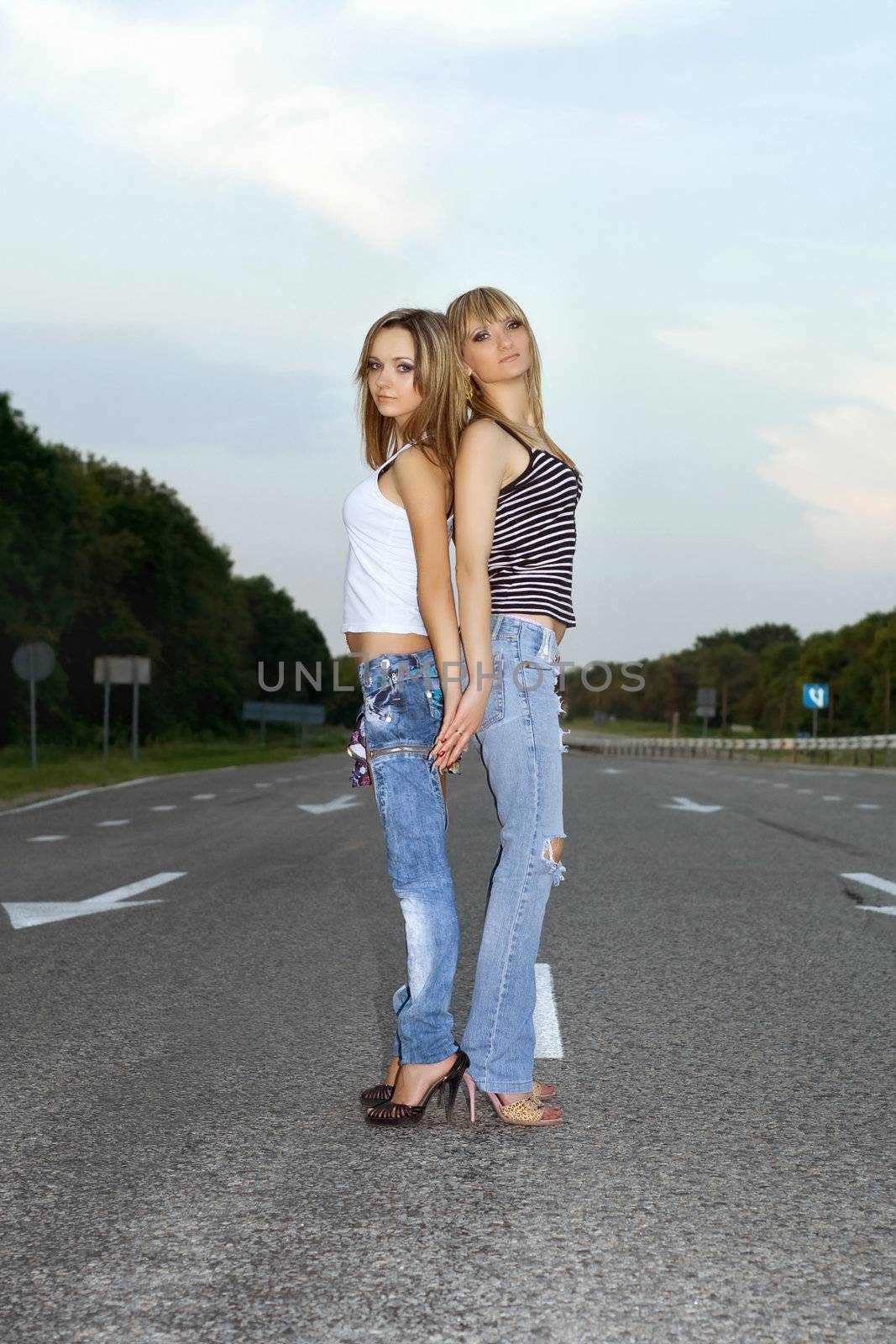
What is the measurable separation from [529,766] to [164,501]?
212 feet

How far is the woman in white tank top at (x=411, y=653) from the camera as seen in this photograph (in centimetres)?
385

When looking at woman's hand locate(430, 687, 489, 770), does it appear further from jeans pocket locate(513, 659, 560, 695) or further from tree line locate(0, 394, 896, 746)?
tree line locate(0, 394, 896, 746)

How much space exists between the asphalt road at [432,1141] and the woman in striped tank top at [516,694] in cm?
26

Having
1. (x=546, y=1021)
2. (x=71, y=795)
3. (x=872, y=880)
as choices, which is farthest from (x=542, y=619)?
(x=71, y=795)

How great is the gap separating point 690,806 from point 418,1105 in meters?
15.0

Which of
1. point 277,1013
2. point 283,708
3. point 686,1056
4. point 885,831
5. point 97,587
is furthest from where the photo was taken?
point 283,708

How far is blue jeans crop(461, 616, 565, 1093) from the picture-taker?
391 cm

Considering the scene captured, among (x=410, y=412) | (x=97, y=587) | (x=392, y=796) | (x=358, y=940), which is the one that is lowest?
(x=358, y=940)

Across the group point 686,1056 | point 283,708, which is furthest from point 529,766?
point 283,708

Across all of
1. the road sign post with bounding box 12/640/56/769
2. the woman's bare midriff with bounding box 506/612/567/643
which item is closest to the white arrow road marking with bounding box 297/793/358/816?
the road sign post with bounding box 12/640/56/769

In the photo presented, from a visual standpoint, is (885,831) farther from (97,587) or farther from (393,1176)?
(97,587)

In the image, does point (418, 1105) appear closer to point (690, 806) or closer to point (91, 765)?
point (690, 806)

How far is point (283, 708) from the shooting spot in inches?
3169

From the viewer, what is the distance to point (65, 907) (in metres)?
8.82
